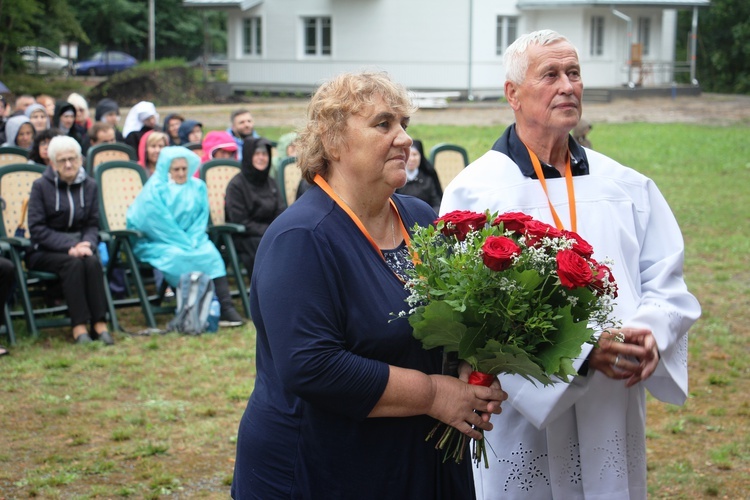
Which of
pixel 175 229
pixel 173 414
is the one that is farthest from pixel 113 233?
pixel 173 414

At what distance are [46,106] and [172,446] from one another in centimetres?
1098

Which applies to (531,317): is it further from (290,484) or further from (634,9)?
(634,9)

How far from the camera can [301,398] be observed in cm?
276

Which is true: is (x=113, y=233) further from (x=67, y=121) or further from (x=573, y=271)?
(x=573, y=271)

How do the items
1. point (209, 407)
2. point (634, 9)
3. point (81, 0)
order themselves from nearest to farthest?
point (209, 407) < point (634, 9) < point (81, 0)

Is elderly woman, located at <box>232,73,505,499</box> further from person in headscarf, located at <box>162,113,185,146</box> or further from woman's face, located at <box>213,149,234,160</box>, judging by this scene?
person in headscarf, located at <box>162,113,185,146</box>

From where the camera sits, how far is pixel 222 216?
1008 cm

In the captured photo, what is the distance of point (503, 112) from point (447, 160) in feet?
72.6

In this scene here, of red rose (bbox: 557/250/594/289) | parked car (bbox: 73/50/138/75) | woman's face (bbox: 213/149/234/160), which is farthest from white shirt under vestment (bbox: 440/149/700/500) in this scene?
parked car (bbox: 73/50/138/75)

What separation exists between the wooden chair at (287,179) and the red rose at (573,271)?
780cm

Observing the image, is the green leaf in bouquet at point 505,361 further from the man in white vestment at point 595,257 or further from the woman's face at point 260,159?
the woman's face at point 260,159

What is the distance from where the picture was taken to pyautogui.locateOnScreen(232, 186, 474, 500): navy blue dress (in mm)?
2678

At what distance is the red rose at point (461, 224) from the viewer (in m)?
2.92

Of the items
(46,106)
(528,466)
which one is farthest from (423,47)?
(528,466)
